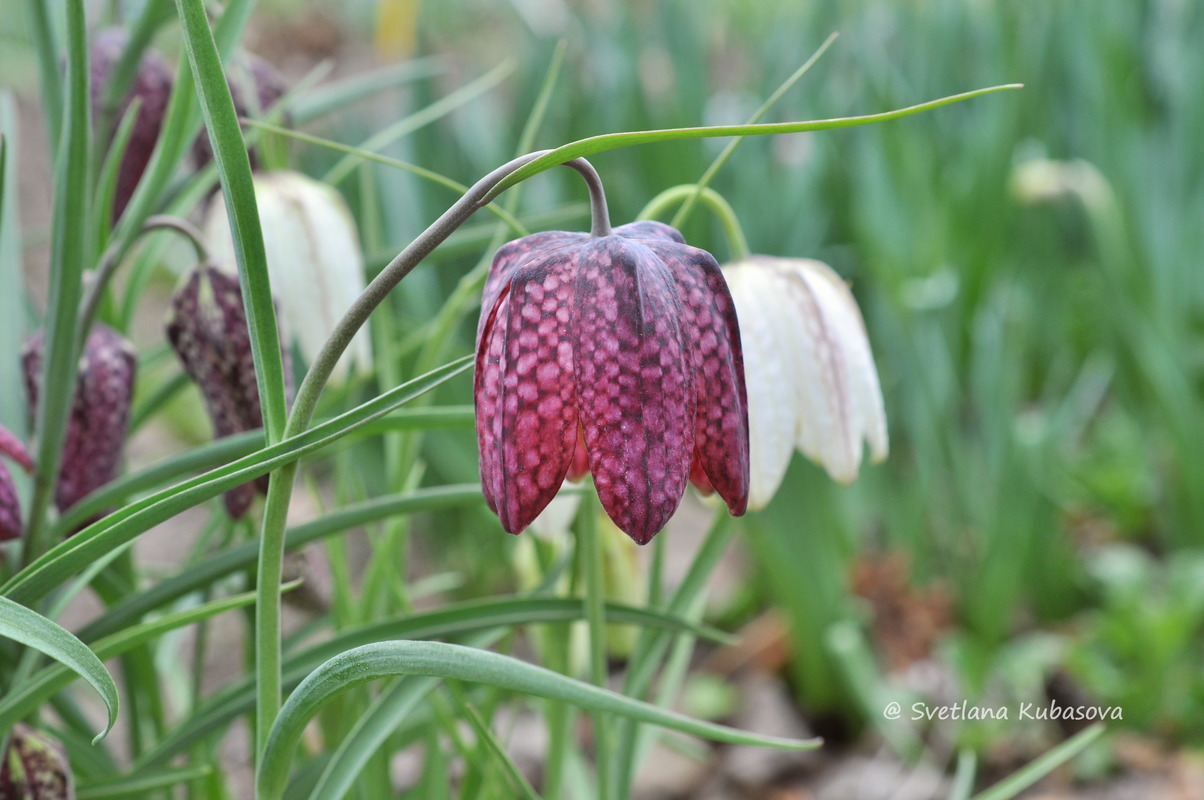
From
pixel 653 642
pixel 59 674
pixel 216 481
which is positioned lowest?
pixel 653 642

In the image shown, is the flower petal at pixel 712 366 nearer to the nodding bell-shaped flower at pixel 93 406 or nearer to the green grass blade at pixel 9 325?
the nodding bell-shaped flower at pixel 93 406

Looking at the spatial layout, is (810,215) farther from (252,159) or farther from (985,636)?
(252,159)

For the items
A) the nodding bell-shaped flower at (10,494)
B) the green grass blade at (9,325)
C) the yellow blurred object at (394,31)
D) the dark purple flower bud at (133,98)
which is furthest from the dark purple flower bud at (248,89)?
the yellow blurred object at (394,31)

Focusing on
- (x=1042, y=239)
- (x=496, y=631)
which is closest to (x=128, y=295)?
(x=496, y=631)

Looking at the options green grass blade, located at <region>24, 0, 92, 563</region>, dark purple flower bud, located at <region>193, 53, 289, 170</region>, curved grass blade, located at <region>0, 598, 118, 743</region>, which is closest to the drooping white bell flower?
dark purple flower bud, located at <region>193, 53, 289, 170</region>

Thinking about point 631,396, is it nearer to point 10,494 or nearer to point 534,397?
point 534,397

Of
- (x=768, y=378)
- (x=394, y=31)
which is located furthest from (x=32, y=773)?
(x=394, y=31)
